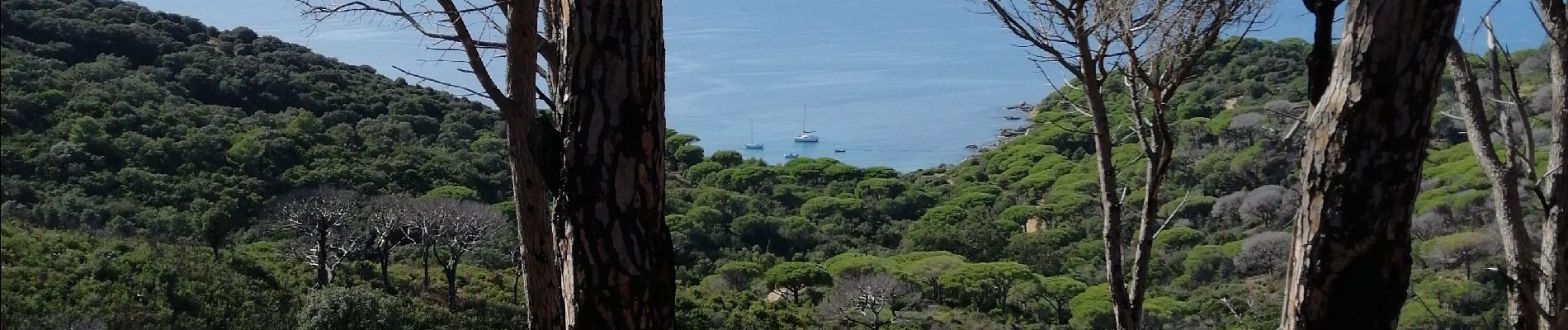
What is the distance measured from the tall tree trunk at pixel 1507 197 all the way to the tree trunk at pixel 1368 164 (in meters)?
1.14

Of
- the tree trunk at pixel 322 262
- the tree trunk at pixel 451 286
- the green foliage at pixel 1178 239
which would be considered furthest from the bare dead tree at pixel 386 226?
the green foliage at pixel 1178 239

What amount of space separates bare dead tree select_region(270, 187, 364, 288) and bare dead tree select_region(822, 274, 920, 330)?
6637 millimetres

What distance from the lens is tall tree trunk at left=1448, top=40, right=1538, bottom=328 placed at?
2863 mm

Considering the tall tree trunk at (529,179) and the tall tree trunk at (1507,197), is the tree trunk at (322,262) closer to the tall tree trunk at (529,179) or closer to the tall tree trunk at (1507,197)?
the tall tree trunk at (529,179)

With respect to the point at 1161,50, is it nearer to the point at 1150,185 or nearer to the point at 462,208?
the point at 1150,185

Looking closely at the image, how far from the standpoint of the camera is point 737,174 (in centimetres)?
3027

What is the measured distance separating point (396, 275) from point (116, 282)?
229 inches

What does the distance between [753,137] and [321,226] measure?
22764 mm

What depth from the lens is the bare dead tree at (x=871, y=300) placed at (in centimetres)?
1546

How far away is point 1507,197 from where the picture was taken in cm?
294

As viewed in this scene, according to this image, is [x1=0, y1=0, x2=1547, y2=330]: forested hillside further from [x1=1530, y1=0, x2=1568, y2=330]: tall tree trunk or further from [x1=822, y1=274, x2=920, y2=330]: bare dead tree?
[x1=1530, y1=0, x2=1568, y2=330]: tall tree trunk

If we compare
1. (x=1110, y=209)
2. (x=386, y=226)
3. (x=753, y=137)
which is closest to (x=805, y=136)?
(x=753, y=137)

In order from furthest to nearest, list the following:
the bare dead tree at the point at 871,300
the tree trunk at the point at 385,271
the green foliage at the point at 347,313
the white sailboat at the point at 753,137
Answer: the white sailboat at the point at 753,137
the bare dead tree at the point at 871,300
the tree trunk at the point at 385,271
the green foliage at the point at 347,313

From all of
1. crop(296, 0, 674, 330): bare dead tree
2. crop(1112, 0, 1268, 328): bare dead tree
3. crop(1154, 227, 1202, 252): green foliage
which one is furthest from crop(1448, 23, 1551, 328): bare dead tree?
crop(1154, 227, 1202, 252): green foliage
